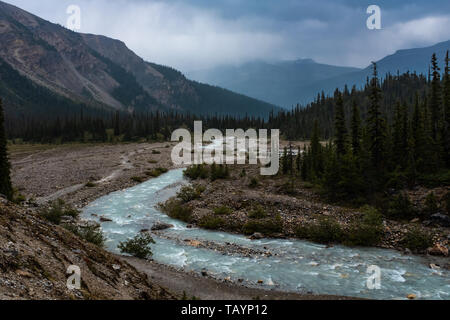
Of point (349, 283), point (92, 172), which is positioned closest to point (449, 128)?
point (349, 283)

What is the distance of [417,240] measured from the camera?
2145 centimetres

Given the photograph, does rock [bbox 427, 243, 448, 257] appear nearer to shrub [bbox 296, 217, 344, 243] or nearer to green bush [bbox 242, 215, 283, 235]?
shrub [bbox 296, 217, 344, 243]

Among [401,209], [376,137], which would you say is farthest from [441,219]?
[376,137]

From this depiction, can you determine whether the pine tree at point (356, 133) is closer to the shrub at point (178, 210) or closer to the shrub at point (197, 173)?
the shrub at point (197, 173)

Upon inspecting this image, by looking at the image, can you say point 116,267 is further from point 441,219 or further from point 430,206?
point 430,206

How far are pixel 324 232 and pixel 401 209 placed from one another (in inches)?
377

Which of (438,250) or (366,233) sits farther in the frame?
(366,233)

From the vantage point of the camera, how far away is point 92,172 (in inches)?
2164

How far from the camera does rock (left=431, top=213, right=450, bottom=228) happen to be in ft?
80.4

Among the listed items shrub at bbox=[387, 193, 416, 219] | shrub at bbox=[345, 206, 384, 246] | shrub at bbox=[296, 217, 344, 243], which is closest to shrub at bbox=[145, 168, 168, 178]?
shrub at bbox=[296, 217, 344, 243]

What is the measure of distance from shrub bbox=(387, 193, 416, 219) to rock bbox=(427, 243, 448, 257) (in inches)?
265

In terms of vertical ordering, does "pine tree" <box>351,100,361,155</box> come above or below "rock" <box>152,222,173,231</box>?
above

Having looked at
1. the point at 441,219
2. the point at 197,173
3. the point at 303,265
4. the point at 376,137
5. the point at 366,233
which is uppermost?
the point at 376,137
